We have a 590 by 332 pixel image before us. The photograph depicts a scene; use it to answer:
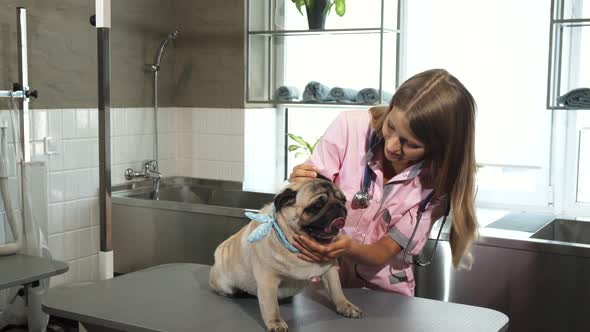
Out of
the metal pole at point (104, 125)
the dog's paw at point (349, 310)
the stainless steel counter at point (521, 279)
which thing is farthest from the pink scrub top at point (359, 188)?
the stainless steel counter at point (521, 279)

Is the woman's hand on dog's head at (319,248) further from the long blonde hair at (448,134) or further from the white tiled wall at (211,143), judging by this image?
the white tiled wall at (211,143)

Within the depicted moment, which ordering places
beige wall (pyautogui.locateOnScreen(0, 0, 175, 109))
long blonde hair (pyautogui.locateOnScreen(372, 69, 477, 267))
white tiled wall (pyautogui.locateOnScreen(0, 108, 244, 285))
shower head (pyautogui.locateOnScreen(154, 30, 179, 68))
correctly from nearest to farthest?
long blonde hair (pyautogui.locateOnScreen(372, 69, 477, 267)) < beige wall (pyautogui.locateOnScreen(0, 0, 175, 109)) < white tiled wall (pyautogui.locateOnScreen(0, 108, 244, 285)) < shower head (pyautogui.locateOnScreen(154, 30, 179, 68))

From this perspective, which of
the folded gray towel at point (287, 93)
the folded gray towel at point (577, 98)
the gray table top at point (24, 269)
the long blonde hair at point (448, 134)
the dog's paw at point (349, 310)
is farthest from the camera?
the folded gray towel at point (287, 93)

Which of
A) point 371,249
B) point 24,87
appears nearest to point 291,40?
point 24,87

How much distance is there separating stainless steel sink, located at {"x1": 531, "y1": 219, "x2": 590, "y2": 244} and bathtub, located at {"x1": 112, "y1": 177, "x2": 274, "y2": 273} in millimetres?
1316

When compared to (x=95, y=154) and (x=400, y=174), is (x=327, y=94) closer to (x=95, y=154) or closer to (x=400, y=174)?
(x=95, y=154)

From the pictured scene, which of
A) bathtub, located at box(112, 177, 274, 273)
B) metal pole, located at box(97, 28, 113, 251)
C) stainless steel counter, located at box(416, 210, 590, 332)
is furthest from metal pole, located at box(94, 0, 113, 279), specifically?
stainless steel counter, located at box(416, 210, 590, 332)

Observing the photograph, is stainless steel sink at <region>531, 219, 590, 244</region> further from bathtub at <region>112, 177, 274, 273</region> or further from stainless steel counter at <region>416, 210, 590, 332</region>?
bathtub at <region>112, 177, 274, 273</region>

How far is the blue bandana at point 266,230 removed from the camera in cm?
153

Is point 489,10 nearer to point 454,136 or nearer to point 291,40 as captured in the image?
point 291,40

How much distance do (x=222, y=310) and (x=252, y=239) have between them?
0.63ft

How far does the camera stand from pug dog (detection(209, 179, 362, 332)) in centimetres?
152

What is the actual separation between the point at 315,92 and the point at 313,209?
2.17 meters

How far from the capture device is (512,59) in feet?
11.2
